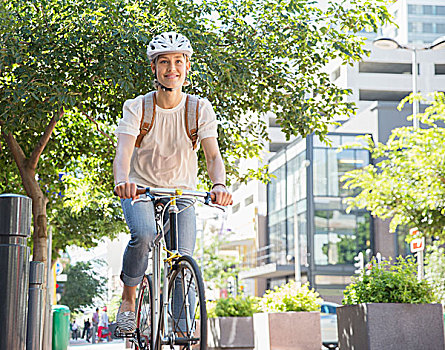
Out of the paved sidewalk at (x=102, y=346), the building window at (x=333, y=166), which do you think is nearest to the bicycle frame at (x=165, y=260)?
the paved sidewalk at (x=102, y=346)

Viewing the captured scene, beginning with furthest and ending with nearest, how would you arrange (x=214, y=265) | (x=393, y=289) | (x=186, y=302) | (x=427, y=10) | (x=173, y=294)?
(x=427, y=10) → (x=214, y=265) → (x=393, y=289) → (x=173, y=294) → (x=186, y=302)

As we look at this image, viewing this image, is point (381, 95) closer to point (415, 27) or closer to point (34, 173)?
point (415, 27)

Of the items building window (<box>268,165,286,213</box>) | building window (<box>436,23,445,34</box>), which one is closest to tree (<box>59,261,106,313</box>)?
building window (<box>268,165,286,213</box>)

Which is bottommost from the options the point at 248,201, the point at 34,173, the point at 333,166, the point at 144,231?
the point at 144,231

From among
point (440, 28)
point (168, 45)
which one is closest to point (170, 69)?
point (168, 45)

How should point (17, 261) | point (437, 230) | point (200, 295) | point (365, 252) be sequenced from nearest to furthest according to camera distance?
point (200, 295), point (17, 261), point (437, 230), point (365, 252)

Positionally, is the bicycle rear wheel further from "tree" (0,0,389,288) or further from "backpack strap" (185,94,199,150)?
"tree" (0,0,389,288)

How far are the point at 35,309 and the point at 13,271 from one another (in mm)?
4113

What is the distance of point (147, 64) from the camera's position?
380 inches

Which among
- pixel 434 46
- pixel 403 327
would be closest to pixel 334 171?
pixel 434 46

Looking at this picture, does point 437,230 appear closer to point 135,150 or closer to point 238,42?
point 238,42

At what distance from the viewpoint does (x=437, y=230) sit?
65.3ft

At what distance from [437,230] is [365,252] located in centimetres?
3199

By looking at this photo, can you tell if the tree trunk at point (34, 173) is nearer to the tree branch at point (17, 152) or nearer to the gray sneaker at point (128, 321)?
the tree branch at point (17, 152)
